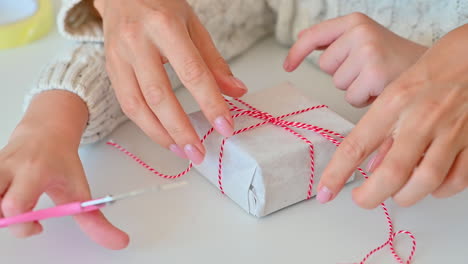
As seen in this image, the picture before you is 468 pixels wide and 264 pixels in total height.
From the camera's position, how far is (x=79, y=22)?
861mm

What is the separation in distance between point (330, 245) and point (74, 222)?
25 cm

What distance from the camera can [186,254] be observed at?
64 centimetres

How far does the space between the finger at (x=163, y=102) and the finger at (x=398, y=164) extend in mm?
166

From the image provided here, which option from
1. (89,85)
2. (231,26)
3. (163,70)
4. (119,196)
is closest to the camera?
(119,196)

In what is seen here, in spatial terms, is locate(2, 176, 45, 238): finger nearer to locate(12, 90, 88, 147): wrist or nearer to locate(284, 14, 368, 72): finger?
locate(12, 90, 88, 147): wrist

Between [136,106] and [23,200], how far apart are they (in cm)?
15

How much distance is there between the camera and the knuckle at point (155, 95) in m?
0.67

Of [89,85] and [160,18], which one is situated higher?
[160,18]

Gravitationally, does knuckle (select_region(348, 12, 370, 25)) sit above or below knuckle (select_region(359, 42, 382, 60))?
above

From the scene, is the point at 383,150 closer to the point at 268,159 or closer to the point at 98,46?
the point at 268,159

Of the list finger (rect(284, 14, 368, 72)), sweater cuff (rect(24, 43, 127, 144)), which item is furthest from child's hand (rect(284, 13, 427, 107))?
sweater cuff (rect(24, 43, 127, 144))

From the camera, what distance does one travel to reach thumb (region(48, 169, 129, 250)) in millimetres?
621

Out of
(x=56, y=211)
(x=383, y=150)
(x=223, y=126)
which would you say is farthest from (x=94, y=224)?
(x=383, y=150)

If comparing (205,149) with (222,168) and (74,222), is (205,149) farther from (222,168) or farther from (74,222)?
(74,222)
